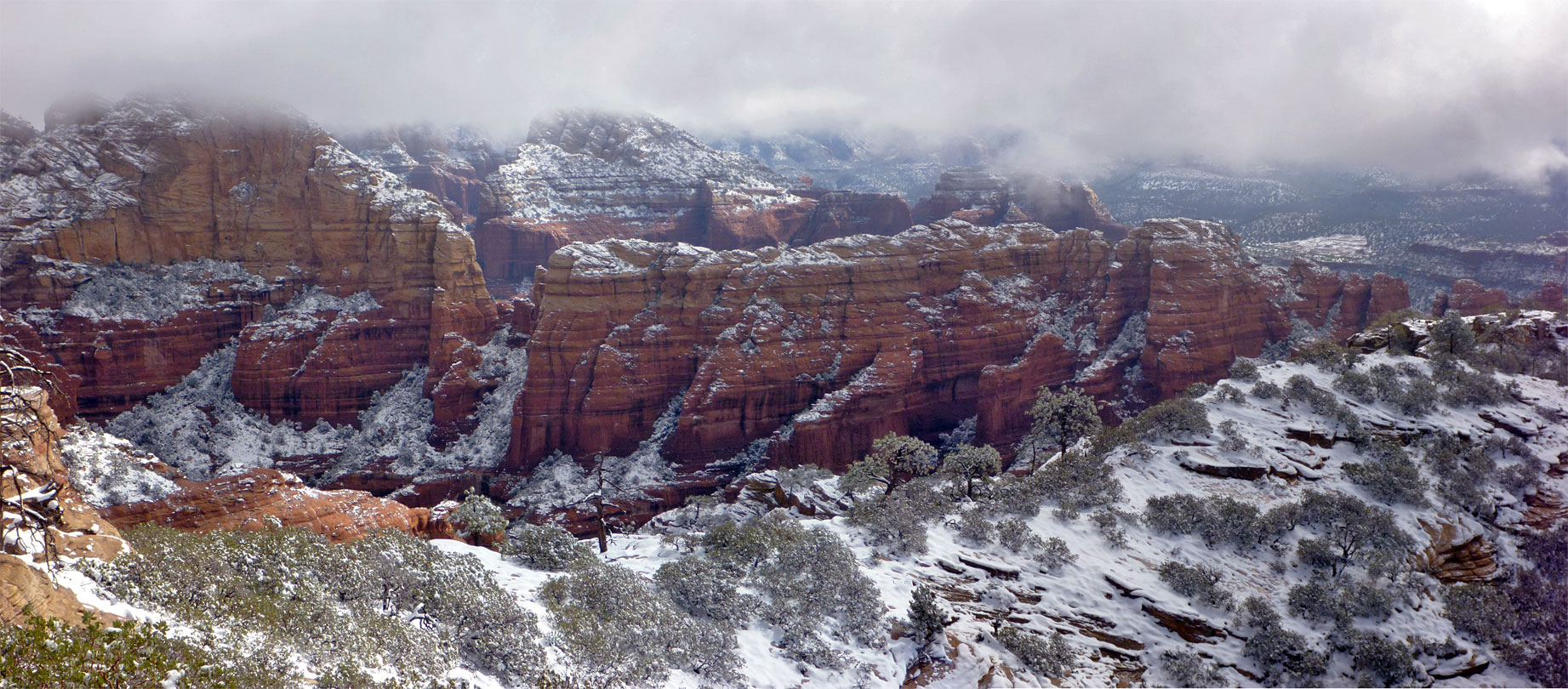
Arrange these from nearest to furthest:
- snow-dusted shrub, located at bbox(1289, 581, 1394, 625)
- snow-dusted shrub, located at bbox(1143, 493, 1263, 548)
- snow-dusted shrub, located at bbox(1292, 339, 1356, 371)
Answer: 1. snow-dusted shrub, located at bbox(1289, 581, 1394, 625)
2. snow-dusted shrub, located at bbox(1143, 493, 1263, 548)
3. snow-dusted shrub, located at bbox(1292, 339, 1356, 371)

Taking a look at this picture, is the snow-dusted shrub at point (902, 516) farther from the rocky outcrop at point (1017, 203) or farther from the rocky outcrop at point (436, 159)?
the rocky outcrop at point (436, 159)

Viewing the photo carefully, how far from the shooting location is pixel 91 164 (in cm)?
5981

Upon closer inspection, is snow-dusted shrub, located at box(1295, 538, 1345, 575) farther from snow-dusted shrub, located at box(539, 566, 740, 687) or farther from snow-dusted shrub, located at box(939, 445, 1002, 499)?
snow-dusted shrub, located at box(539, 566, 740, 687)

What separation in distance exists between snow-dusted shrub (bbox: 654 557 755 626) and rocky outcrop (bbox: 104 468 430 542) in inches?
459

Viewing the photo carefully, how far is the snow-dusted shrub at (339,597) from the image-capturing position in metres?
13.6

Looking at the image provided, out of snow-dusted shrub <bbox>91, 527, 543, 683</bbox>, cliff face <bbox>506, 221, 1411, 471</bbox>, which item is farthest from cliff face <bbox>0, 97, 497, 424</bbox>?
snow-dusted shrub <bbox>91, 527, 543, 683</bbox>

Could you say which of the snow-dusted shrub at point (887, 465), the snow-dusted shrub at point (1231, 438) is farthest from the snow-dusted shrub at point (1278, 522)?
the snow-dusted shrub at point (887, 465)

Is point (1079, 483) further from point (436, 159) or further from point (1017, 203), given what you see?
point (436, 159)

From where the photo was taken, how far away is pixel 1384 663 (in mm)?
19469

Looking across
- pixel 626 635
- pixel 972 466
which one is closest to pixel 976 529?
pixel 972 466

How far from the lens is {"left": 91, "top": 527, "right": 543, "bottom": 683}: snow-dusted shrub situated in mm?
13648

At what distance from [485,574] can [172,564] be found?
644cm

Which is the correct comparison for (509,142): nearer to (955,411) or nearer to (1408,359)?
(955,411)

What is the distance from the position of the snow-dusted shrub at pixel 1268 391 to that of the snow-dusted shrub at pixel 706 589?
83.5 feet
